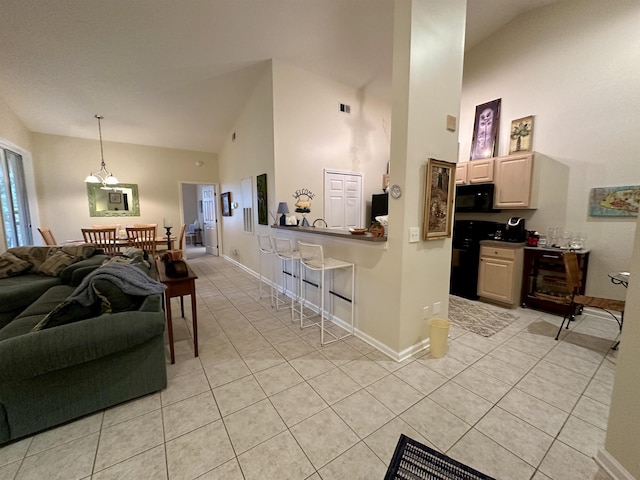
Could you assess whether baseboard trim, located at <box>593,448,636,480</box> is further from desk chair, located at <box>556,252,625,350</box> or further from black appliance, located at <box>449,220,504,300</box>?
black appliance, located at <box>449,220,504,300</box>

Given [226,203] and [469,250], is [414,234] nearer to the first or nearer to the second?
[469,250]

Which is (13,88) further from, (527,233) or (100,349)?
(527,233)

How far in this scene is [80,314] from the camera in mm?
1761

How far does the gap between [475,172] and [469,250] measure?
126 centimetres

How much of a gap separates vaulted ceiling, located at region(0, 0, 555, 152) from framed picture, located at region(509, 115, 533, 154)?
1.49 m

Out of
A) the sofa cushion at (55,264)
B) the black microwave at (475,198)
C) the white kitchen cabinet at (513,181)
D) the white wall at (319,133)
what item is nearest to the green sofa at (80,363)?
the sofa cushion at (55,264)

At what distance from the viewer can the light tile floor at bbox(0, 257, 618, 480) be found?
1.38 metres

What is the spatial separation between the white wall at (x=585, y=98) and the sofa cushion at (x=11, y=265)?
267 inches

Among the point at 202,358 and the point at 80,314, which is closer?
the point at 80,314

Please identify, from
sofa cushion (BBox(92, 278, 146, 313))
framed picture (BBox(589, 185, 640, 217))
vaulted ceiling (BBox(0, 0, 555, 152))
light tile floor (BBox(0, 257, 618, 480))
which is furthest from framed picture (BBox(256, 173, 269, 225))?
framed picture (BBox(589, 185, 640, 217))

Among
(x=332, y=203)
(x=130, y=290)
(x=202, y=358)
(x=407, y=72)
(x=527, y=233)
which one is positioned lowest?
(x=202, y=358)

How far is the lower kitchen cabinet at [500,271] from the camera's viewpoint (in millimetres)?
3492

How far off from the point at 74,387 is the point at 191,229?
9.14 metres

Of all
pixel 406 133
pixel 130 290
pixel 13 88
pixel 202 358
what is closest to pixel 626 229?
pixel 406 133
